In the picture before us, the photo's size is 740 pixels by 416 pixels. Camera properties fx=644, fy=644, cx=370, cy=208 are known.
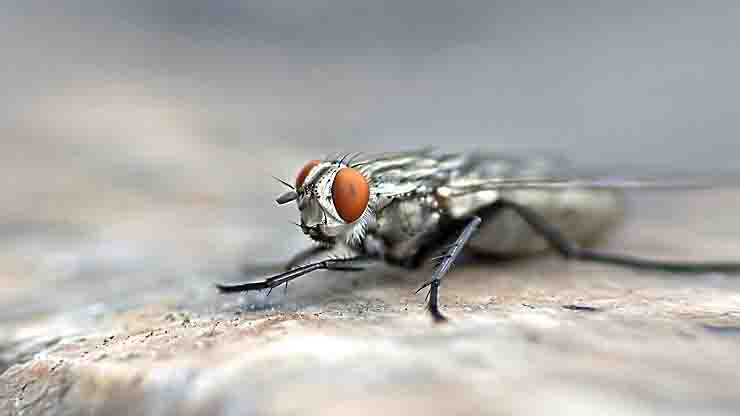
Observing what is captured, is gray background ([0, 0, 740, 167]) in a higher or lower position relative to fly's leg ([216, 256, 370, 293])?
higher

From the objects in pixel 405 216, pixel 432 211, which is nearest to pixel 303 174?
pixel 405 216

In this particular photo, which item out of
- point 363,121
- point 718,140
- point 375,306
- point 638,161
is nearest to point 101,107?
point 363,121

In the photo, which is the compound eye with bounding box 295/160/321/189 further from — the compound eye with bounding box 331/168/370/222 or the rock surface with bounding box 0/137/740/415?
the rock surface with bounding box 0/137/740/415

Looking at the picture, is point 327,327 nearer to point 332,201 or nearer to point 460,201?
point 332,201

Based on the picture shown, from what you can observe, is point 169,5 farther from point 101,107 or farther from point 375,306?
point 375,306

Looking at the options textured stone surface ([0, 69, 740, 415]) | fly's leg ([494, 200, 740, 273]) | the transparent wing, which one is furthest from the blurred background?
fly's leg ([494, 200, 740, 273])
